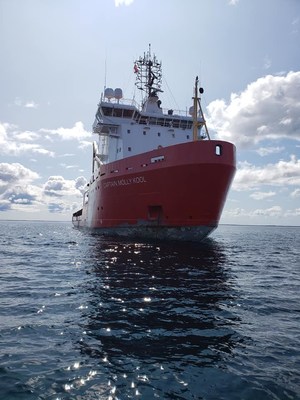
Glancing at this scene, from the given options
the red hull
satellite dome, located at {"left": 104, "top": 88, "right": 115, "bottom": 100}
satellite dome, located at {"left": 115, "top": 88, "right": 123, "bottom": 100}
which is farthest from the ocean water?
satellite dome, located at {"left": 104, "top": 88, "right": 115, "bottom": 100}

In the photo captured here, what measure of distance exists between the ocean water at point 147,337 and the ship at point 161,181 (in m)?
9.14

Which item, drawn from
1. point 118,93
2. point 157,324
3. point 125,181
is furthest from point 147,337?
point 118,93

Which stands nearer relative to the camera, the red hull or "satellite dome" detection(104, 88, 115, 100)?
the red hull

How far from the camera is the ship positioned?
1992 cm

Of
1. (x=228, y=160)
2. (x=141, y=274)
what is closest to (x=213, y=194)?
(x=228, y=160)

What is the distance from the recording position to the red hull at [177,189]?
1981cm

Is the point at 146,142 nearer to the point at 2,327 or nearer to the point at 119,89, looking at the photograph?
the point at 119,89

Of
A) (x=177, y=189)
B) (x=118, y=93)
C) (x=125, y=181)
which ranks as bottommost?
(x=177, y=189)

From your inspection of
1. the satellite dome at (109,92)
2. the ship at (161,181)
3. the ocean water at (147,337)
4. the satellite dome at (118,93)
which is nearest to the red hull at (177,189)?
the ship at (161,181)

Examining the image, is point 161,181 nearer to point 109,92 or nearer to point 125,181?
point 125,181

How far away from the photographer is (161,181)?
2089 centimetres

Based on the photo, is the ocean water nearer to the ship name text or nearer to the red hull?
the red hull

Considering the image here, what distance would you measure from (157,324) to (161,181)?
14.8 metres

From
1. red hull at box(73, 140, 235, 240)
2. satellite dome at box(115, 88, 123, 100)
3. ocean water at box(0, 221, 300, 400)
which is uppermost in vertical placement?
satellite dome at box(115, 88, 123, 100)
